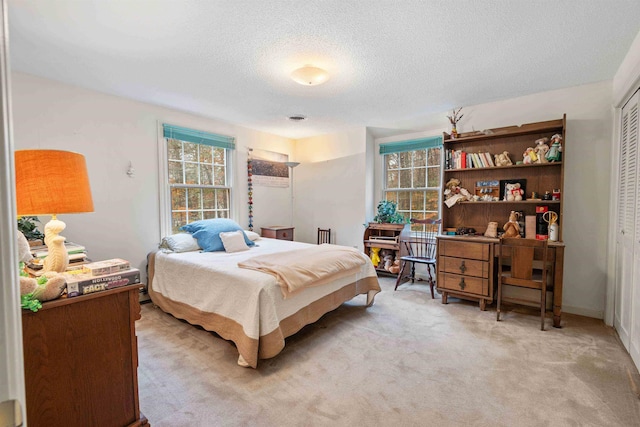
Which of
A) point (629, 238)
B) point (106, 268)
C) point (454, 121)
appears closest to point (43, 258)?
point (106, 268)

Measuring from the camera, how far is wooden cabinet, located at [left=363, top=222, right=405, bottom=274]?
4180mm

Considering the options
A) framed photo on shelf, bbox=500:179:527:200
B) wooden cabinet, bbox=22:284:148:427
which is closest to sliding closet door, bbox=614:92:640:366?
framed photo on shelf, bbox=500:179:527:200

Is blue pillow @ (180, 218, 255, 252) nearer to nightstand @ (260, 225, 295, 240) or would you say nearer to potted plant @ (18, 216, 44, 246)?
nightstand @ (260, 225, 295, 240)

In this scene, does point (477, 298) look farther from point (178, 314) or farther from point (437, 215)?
point (178, 314)

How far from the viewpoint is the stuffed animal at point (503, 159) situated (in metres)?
3.27

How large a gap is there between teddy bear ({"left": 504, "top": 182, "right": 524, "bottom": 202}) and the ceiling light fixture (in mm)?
2393

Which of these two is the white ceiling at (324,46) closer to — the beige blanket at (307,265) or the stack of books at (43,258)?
the stack of books at (43,258)

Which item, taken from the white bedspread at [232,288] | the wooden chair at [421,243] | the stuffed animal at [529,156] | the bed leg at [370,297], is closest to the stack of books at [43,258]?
the white bedspread at [232,288]

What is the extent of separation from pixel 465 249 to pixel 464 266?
0.62ft

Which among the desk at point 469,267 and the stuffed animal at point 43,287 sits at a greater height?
the stuffed animal at point 43,287

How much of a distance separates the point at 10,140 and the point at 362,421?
183cm

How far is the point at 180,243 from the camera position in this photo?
3.27 m

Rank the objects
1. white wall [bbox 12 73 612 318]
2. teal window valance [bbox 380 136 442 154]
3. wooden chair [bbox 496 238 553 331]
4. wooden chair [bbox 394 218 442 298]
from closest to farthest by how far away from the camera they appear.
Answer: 1. wooden chair [bbox 496 238 553 331]
2. white wall [bbox 12 73 612 318]
3. wooden chair [bbox 394 218 442 298]
4. teal window valance [bbox 380 136 442 154]

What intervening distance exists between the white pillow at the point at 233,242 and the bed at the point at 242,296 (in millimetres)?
88
